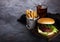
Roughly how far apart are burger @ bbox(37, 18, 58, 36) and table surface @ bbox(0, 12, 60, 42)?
0.14ft

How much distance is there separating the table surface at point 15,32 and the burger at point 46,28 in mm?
41

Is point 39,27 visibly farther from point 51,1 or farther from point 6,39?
point 51,1

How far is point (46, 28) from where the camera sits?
100 cm

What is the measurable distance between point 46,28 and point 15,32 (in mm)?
196

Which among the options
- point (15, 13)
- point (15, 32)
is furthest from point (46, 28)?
point (15, 13)

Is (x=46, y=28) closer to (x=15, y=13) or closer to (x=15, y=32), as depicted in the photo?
(x=15, y=32)

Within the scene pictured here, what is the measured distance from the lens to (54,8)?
1346 millimetres

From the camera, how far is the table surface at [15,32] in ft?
3.12

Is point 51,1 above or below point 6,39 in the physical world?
above

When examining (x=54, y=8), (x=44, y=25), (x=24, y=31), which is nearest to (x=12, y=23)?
(x=24, y=31)

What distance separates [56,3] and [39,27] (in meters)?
0.38

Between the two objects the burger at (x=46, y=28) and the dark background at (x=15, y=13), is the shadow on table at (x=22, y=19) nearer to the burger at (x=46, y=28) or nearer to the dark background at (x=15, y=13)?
the dark background at (x=15, y=13)

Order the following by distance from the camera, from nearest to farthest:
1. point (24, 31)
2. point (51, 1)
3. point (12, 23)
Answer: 1. point (24, 31)
2. point (12, 23)
3. point (51, 1)

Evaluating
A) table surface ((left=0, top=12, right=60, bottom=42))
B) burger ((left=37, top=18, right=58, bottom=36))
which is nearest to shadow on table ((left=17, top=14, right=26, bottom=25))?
table surface ((left=0, top=12, right=60, bottom=42))
